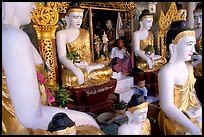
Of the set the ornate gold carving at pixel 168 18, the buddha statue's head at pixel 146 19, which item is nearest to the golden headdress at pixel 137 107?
the buddha statue's head at pixel 146 19

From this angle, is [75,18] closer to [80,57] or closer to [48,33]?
[48,33]

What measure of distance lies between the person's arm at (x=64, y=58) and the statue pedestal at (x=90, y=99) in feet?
0.37

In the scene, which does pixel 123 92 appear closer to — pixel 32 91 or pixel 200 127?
pixel 200 127

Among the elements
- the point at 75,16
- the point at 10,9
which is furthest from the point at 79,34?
the point at 10,9

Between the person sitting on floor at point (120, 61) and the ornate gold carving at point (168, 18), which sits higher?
the ornate gold carving at point (168, 18)

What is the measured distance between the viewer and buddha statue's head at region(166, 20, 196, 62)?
4.24 ft

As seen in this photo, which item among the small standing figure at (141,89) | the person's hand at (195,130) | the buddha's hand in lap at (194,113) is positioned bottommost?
the small standing figure at (141,89)

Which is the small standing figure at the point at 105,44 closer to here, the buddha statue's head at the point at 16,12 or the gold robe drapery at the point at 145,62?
the gold robe drapery at the point at 145,62

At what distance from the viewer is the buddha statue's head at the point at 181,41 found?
4.24 feet

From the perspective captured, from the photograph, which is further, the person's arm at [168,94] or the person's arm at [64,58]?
the person's arm at [64,58]

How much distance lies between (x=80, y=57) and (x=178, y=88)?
166cm

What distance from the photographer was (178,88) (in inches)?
52.1

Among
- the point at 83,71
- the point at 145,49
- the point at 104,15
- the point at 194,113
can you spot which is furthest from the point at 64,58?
the point at 104,15

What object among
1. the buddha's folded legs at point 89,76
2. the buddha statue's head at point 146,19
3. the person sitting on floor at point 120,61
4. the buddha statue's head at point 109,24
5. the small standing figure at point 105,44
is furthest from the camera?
the buddha statue's head at point 109,24
